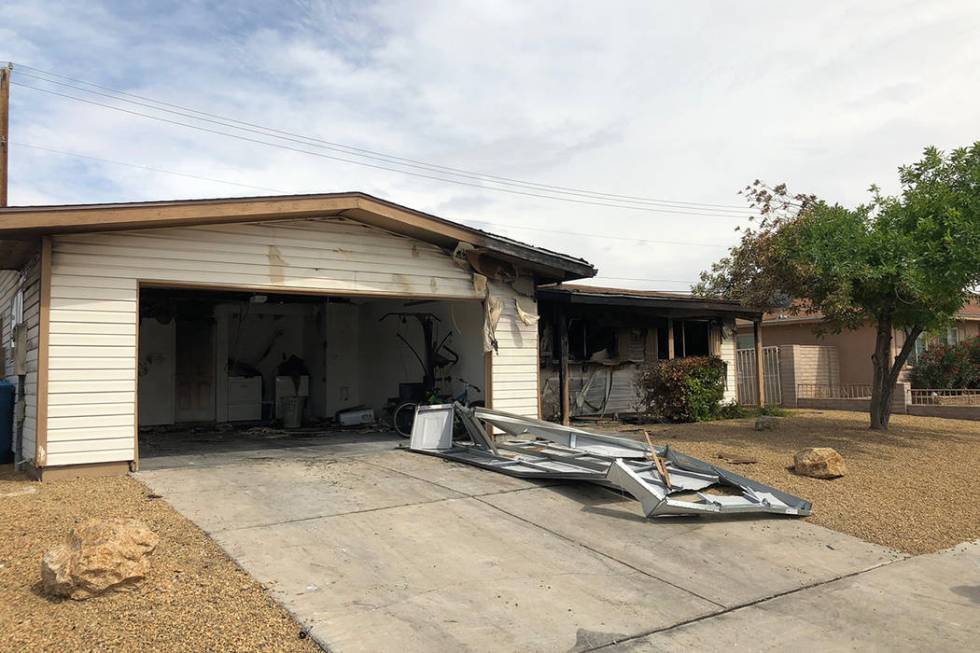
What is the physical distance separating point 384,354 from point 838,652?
454 inches

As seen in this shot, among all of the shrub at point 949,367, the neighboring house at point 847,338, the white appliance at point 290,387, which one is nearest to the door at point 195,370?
the white appliance at point 290,387

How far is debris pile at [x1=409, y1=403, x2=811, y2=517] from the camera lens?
22.0 ft

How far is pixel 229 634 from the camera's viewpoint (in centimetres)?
387

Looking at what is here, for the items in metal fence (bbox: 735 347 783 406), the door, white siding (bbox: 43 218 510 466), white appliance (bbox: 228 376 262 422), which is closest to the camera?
white siding (bbox: 43 218 510 466)

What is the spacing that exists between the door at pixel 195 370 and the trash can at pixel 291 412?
1.47 metres

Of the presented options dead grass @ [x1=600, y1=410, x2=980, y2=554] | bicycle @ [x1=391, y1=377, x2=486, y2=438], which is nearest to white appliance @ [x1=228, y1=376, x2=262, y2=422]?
bicycle @ [x1=391, y1=377, x2=486, y2=438]

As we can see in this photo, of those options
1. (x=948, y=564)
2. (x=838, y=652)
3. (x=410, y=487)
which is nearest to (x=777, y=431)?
(x=948, y=564)

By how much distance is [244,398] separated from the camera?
577 inches

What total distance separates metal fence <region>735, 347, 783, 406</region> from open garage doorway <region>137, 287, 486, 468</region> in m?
9.36

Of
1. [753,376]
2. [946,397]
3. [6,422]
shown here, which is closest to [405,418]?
[6,422]

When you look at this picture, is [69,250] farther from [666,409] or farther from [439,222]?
[666,409]

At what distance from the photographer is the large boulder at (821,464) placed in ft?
27.1

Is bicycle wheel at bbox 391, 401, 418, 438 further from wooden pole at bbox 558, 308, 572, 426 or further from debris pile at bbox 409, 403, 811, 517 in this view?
wooden pole at bbox 558, 308, 572, 426

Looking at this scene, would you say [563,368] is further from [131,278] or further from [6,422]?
[6,422]
